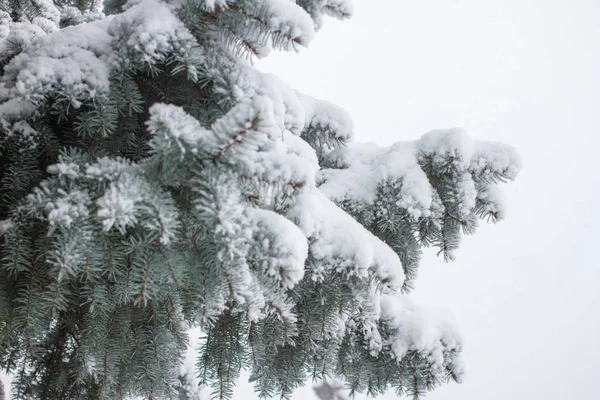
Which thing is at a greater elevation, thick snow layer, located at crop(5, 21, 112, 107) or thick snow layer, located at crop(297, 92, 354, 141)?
thick snow layer, located at crop(297, 92, 354, 141)

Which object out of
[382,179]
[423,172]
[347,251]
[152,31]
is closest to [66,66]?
[152,31]

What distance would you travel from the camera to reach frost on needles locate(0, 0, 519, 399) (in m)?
0.94

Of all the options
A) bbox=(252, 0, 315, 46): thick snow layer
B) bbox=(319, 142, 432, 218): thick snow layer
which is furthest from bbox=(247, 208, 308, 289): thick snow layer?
bbox=(319, 142, 432, 218): thick snow layer

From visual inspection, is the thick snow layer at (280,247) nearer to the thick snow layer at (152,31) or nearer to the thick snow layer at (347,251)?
the thick snow layer at (347,251)

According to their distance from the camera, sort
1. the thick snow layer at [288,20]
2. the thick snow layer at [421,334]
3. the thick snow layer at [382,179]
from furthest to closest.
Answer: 1. the thick snow layer at [421,334]
2. the thick snow layer at [382,179]
3. the thick snow layer at [288,20]

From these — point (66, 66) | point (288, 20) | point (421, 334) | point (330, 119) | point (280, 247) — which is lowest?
point (280, 247)

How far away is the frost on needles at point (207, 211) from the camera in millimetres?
936

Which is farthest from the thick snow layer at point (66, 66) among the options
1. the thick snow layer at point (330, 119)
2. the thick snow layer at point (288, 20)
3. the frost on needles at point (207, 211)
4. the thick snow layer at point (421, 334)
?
the thick snow layer at point (421, 334)

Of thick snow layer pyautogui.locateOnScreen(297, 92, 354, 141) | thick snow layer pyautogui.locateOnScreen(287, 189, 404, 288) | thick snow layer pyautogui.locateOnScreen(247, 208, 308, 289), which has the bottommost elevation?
thick snow layer pyautogui.locateOnScreen(247, 208, 308, 289)

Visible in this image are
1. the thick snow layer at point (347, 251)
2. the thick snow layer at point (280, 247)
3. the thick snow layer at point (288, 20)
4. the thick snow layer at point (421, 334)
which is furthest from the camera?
the thick snow layer at point (421, 334)

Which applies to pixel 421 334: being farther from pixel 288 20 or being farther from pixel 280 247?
pixel 288 20

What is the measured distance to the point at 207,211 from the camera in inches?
34.8

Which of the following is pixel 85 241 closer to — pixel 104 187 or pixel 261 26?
pixel 104 187

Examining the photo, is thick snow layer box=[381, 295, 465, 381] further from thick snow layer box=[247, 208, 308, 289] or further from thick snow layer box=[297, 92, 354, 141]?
thick snow layer box=[247, 208, 308, 289]
